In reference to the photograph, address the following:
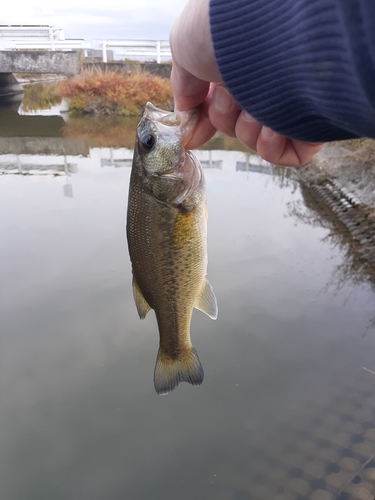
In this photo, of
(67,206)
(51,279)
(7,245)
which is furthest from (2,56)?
(51,279)

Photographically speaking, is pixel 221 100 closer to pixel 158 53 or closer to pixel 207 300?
pixel 207 300

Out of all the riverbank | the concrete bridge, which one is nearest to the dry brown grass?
the concrete bridge

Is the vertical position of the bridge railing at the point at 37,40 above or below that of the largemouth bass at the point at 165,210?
below

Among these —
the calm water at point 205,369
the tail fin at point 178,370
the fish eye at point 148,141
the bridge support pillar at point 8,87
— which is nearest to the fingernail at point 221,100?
the fish eye at point 148,141

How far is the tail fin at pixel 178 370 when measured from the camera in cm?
217

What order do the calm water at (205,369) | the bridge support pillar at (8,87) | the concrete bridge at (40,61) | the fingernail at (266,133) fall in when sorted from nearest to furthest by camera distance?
the fingernail at (266,133)
the calm water at (205,369)
the concrete bridge at (40,61)
the bridge support pillar at (8,87)

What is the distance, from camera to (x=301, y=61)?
106 centimetres

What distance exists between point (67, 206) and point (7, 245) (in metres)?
1.85

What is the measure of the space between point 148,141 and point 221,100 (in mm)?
351

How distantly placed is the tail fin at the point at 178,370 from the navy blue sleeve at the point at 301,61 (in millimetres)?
1277

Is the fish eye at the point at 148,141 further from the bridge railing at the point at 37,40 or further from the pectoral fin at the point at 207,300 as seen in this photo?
the bridge railing at the point at 37,40

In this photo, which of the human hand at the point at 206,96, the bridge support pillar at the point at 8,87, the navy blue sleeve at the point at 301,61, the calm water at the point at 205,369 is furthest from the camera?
the bridge support pillar at the point at 8,87

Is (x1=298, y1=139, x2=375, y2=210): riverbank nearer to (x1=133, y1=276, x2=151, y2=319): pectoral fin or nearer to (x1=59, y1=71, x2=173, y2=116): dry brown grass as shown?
(x1=133, y1=276, x2=151, y2=319): pectoral fin

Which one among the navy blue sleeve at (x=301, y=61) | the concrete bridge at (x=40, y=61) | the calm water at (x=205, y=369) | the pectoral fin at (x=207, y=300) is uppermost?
the navy blue sleeve at (x=301, y=61)
